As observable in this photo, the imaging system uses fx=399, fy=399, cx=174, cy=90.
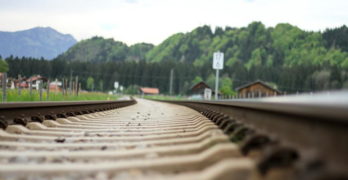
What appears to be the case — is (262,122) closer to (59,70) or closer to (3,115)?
(3,115)

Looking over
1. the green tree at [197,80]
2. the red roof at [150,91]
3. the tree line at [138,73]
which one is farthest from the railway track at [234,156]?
the green tree at [197,80]

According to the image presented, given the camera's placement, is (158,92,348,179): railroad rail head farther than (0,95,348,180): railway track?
No

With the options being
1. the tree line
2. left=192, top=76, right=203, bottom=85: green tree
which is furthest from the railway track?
left=192, top=76, right=203, bottom=85: green tree

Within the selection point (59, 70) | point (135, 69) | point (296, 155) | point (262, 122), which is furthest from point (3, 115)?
point (135, 69)

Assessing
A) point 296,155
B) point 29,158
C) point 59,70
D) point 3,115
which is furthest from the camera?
point 59,70

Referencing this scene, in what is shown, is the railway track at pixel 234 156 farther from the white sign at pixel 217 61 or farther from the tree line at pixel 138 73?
the tree line at pixel 138 73

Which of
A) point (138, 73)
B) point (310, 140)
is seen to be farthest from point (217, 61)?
point (138, 73)

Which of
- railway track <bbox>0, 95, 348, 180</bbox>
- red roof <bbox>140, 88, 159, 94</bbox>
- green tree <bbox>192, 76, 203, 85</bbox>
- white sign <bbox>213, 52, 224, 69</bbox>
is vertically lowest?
railway track <bbox>0, 95, 348, 180</bbox>

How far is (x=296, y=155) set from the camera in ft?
6.47

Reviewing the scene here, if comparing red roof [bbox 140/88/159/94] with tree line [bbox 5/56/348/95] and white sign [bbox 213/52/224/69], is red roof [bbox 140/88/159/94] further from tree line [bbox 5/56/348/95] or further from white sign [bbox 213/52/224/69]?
white sign [bbox 213/52/224/69]

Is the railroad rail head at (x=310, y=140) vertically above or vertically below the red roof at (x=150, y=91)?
below

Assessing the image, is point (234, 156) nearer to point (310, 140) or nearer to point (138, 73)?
point (310, 140)

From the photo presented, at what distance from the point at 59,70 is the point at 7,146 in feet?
516

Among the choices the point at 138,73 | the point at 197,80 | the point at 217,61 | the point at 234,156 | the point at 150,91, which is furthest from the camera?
the point at 138,73
